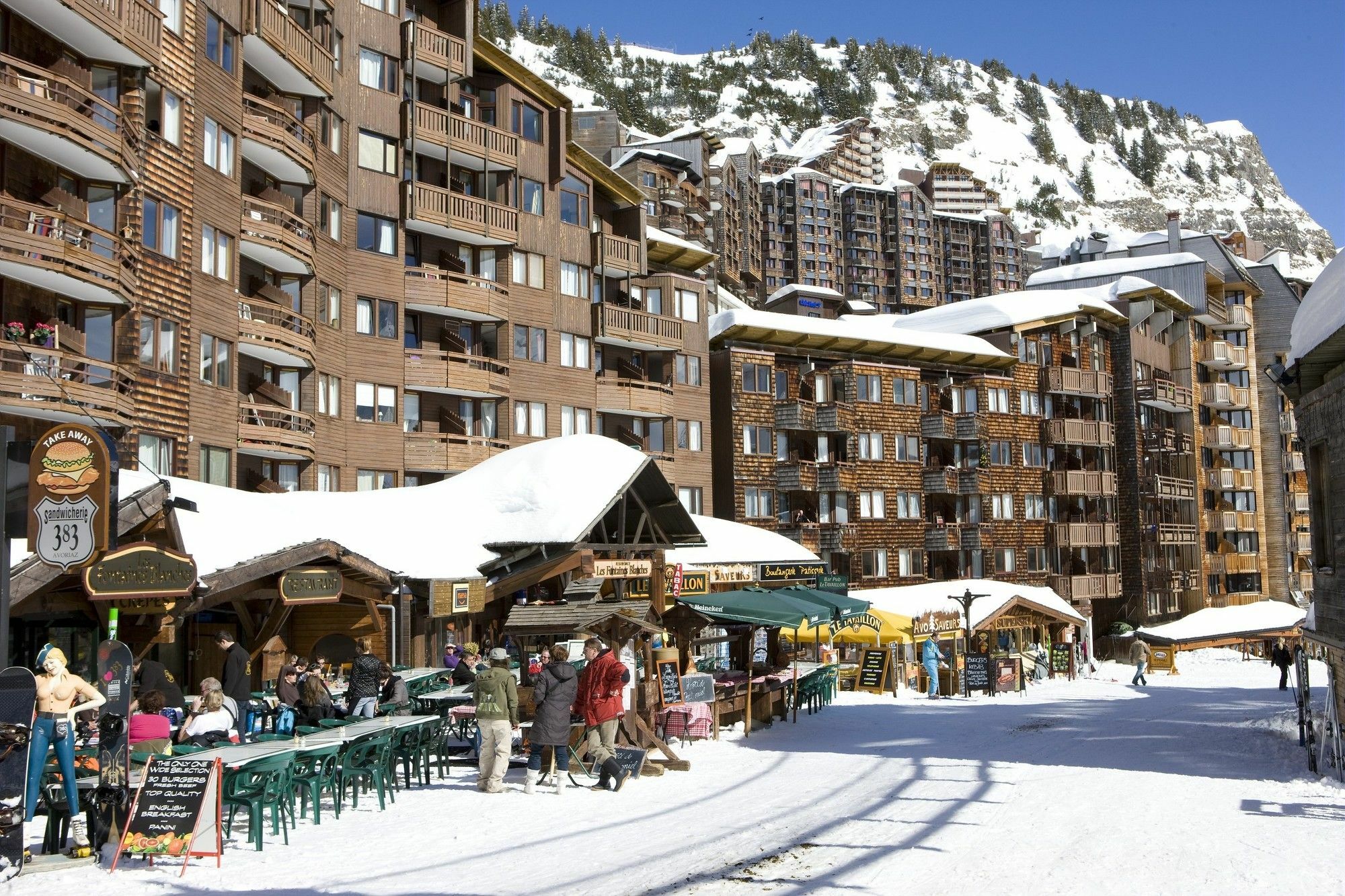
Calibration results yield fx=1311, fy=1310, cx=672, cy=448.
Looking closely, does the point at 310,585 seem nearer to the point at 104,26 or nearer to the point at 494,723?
the point at 494,723

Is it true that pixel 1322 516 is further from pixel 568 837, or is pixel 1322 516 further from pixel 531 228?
pixel 531 228

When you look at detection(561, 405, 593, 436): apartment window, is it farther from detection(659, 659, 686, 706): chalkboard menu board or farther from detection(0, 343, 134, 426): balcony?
detection(659, 659, 686, 706): chalkboard menu board

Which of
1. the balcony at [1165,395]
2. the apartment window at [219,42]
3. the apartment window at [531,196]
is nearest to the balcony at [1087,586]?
the balcony at [1165,395]

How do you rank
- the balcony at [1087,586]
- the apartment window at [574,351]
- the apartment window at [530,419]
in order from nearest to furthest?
the apartment window at [530,419] < the apartment window at [574,351] < the balcony at [1087,586]

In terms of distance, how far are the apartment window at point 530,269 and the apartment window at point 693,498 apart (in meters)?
9.98

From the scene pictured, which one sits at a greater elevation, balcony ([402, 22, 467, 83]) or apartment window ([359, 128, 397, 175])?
balcony ([402, 22, 467, 83])

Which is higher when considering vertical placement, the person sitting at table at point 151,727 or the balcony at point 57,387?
the balcony at point 57,387

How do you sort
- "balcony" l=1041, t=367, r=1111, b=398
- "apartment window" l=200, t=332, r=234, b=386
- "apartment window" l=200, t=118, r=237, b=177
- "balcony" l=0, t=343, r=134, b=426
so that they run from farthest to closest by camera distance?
1. "balcony" l=1041, t=367, r=1111, b=398
2. "apartment window" l=200, t=118, r=237, b=177
3. "apartment window" l=200, t=332, r=234, b=386
4. "balcony" l=0, t=343, r=134, b=426

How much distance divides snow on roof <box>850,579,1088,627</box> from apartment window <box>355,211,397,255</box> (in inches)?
740

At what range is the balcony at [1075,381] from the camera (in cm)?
6731

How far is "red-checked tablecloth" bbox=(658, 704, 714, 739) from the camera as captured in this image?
22.6 meters

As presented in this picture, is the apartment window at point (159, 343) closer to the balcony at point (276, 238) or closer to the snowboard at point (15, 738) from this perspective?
the balcony at point (276, 238)

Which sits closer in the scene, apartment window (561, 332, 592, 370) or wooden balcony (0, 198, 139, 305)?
wooden balcony (0, 198, 139, 305)

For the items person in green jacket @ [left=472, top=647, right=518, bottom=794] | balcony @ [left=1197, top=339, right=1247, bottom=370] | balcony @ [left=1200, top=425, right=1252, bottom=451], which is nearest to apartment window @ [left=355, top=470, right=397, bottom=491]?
person in green jacket @ [left=472, top=647, right=518, bottom=794]
